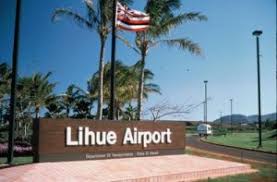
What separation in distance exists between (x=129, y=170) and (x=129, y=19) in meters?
7.59

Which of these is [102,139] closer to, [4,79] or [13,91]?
[13,91]

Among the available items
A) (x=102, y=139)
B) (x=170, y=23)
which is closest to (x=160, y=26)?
(x=170, y=23)

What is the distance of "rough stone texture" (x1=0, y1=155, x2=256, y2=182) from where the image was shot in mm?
11672

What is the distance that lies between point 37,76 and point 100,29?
21.9 metres

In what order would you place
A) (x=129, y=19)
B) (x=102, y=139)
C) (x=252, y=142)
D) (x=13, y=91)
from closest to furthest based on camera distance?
(x=13, y=91), (x=102, y=139), (x=129, y=19), (x=252, y=142)

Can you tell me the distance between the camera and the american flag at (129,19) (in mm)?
17750

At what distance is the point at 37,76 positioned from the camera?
41000 millimetres

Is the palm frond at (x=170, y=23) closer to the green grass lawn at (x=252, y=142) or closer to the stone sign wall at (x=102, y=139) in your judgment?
the stone sign wall at (x=102, y=139)

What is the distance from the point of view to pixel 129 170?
43.9ft

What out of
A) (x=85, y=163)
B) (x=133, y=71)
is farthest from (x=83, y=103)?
(x=85, y=163)

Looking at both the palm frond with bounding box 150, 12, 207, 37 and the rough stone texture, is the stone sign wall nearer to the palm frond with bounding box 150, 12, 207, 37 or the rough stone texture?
the rough stone texture

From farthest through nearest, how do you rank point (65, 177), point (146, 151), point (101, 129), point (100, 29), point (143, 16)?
point (100, 29) → point (143, 16) → point (146, 151) → point (101, 129) → point (65, 177)

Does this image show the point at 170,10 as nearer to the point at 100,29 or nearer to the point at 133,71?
the point at 100,29

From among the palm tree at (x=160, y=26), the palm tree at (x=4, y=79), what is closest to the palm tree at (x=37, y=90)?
the palm tree at (x=4, y=79)
